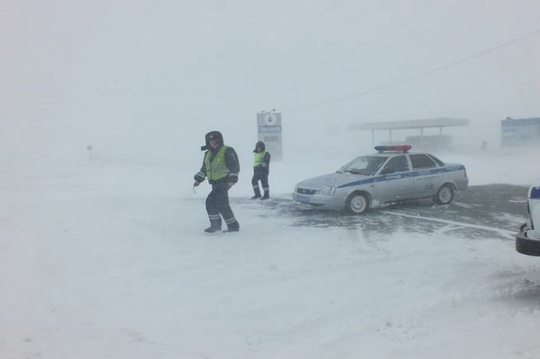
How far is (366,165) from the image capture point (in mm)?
10000

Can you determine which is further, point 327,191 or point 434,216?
point 327,191

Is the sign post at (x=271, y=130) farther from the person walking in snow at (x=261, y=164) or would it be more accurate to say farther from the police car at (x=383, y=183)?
the police car at (x=383, y=183)

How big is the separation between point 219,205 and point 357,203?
3.23 m

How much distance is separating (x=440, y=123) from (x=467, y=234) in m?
21.2

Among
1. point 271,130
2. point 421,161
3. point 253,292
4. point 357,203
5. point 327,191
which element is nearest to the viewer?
point 253,292

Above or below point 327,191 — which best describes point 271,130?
above

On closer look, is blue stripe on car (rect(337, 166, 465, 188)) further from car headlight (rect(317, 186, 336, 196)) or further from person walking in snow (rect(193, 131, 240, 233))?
person walking in snow (rect(193, 131, 240, 233))

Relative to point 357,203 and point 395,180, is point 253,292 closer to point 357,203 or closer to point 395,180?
point 357,203

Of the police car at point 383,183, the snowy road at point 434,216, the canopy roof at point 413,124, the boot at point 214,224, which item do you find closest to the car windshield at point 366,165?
the police car at point 383,183

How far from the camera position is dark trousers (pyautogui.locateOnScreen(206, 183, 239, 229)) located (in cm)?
740

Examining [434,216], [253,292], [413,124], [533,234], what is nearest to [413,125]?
[413,124]

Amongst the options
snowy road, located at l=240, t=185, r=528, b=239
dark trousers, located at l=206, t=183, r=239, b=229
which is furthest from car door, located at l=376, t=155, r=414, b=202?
dark trousers, located at l=206, t=183, r=239, b=229

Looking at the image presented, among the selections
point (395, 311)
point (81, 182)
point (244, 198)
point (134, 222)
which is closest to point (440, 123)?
point (244, 198)

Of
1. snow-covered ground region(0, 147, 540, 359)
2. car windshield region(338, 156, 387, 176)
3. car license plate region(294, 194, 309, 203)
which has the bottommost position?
snow-covered ground region(0, 147, 540, 359)
